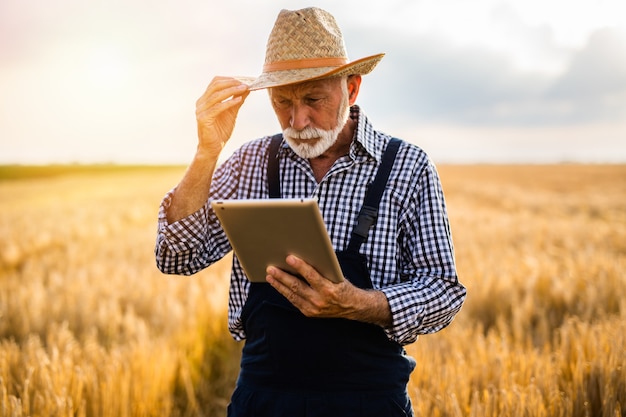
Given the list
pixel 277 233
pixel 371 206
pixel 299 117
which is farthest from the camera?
pixel 299 117

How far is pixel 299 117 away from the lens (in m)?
2.19

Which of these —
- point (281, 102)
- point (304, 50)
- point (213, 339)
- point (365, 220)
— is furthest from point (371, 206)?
point (213, 339)

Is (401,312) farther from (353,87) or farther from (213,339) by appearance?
(213,339)

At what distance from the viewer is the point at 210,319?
4.85 m

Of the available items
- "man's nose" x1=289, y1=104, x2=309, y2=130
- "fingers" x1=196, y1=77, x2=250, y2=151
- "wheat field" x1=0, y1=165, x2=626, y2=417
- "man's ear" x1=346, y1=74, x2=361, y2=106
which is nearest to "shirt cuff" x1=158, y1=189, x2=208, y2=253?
"fingers" x1=196, y1=77, x2=250, y2=151

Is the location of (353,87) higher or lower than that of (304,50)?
lower

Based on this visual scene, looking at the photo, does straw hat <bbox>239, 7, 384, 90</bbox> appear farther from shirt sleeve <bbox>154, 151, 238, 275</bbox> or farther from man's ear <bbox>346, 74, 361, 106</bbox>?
shirt sleeve <bbox>154, 151, 238, 275</bbox>

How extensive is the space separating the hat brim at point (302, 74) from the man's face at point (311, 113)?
0.04 metres

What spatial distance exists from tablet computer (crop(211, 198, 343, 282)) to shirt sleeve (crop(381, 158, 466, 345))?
12.1 inches

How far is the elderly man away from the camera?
6.67ft

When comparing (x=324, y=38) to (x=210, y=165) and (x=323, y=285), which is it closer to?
(x=210, y=165)

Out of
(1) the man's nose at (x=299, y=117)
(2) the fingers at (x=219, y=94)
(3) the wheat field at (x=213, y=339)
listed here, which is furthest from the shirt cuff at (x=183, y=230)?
(3) the wheat field at (x=213, y=339)

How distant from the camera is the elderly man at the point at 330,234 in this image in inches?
80.0

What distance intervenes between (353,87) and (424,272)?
811 mm
